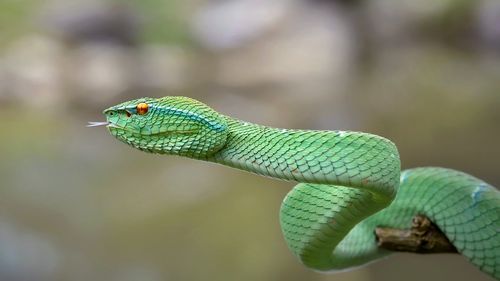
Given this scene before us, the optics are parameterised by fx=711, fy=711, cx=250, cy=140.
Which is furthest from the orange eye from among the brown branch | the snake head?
the brown branch

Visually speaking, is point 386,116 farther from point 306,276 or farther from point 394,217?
point 394,217

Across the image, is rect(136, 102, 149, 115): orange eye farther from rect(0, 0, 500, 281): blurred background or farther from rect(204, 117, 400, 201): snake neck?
rect(0, 0, 500, 281): blurred background

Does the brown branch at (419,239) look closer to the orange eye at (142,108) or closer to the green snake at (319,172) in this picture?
the green snake at (319,172)

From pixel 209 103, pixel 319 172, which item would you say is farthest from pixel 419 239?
pixel 209 103

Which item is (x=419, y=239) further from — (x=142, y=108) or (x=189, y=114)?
(x=142, y=108)

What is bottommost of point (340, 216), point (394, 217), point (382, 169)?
point (394, 217)

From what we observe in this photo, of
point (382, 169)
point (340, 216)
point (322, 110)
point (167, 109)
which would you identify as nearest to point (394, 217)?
point (340, 216)
